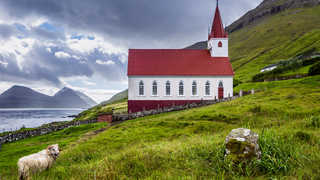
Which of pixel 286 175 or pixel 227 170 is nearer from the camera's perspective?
pixel 286 175

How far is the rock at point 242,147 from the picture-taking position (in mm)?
7059

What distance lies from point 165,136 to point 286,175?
10450mm

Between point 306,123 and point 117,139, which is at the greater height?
point 306,123

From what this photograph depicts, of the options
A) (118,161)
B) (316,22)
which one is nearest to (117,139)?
(118,161)

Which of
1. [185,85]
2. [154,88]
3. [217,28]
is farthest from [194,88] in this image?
[217,28]

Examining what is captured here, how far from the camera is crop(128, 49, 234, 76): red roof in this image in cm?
4141

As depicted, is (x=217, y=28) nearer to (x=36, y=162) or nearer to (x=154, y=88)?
(x=154, y=88)

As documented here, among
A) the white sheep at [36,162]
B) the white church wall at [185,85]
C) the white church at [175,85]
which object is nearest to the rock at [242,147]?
the white sheep at [36,162]

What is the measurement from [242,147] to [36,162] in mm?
8071

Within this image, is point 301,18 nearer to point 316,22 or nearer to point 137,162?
point 316,22

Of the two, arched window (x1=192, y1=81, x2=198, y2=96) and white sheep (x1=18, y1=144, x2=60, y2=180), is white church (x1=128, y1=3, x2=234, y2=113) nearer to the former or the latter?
arched window (x1=192, y1=81, x2=198, y2=96)

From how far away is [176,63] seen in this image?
142ft

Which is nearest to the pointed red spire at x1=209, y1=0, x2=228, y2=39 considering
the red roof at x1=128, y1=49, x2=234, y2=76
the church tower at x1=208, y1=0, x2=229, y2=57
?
the church tower at x1=208, y1=0, x2=229, y2=57

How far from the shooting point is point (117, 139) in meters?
16.3
